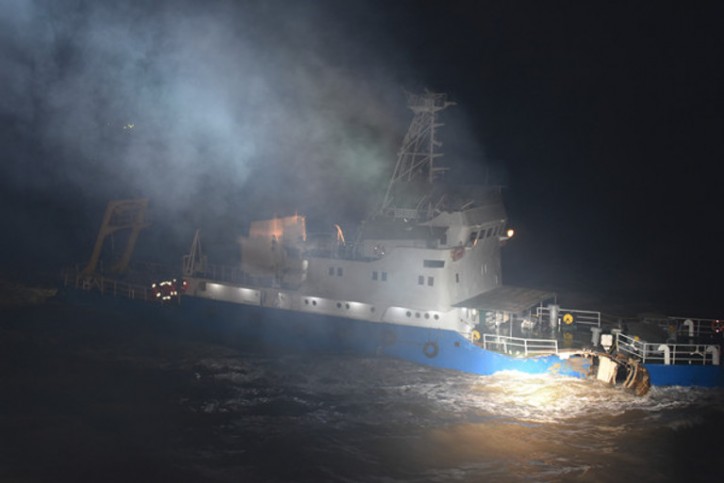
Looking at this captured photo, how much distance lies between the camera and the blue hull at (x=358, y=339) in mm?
22359

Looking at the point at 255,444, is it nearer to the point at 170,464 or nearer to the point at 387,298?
the point at 170,464

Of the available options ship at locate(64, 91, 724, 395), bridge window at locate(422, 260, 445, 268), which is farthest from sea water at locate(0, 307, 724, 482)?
bridge window at locate(422, 260, 445, 268)

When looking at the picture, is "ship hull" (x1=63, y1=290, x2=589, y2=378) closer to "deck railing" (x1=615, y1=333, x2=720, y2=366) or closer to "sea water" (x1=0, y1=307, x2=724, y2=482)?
"sea water" (x1=0, y1=307, x2=724, y2=482)

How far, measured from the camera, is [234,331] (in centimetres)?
2767

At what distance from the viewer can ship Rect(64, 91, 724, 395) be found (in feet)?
73.6

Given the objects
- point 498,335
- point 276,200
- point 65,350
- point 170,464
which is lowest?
point 170,464

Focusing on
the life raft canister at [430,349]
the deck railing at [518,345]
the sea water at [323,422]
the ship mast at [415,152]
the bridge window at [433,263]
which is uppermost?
the ship mast at [415,152]

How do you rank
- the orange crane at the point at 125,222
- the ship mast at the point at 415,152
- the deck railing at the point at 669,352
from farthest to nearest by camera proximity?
1. the orange crane at the point at 125,222
2. the ship mast at the point at 415,152
3. the deck railing at the point at 669,352

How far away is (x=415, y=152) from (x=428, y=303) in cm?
530

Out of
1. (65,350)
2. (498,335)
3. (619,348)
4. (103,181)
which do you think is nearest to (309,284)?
(498,335)

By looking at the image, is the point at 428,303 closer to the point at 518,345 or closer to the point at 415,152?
the point at 518,345

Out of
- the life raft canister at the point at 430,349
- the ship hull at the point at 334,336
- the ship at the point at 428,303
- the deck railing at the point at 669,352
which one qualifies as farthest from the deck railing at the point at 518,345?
the deck railing at the point at 669,352

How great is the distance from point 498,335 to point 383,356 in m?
4.00

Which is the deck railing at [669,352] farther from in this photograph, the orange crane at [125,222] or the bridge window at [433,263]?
the orange crane at [125,222]
